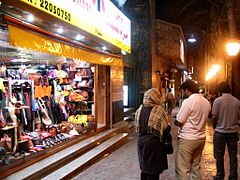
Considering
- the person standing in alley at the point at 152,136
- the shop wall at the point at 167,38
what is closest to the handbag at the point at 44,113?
the person standing in alley at the point at 152,136

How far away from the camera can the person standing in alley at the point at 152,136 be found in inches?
200

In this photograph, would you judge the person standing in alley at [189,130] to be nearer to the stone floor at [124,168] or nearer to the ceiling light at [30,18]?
the stone floor at [124,168]

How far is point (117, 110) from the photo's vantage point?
527 inches

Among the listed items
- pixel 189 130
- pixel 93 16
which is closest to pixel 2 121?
pixel 93 16

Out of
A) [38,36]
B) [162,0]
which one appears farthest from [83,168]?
[162,0]

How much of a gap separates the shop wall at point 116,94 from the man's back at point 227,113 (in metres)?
6.58

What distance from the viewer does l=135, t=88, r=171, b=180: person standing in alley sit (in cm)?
508

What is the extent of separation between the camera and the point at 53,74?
10.1m

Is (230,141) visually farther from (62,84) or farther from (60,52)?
(62,84)

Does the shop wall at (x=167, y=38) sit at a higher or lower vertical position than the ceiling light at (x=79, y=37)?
higher

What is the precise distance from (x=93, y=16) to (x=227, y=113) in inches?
158

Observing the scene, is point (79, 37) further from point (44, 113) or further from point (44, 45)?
point (44, 113)

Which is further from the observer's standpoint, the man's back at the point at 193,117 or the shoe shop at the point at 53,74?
the shoe shop at the point at 53,74

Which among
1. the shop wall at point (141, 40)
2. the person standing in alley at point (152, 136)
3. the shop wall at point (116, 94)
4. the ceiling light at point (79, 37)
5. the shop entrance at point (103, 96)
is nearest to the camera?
the person standing in alley at point (152, 136)
